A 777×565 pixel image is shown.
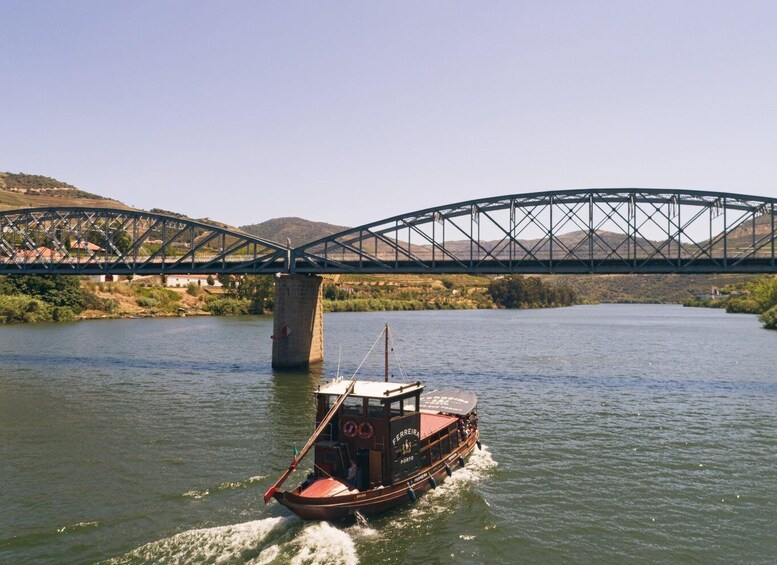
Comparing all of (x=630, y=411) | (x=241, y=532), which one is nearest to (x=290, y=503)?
(x=241, y=532)

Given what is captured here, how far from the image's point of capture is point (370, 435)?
2373cm

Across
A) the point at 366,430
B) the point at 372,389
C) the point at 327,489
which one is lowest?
the point at 327,489

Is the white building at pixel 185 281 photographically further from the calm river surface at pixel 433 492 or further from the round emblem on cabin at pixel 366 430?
the round emblem on cabin at pixel 366 430

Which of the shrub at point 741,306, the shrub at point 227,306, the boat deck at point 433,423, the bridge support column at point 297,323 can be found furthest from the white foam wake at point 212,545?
the shrub at point 741,306

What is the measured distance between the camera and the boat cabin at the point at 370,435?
929 inches

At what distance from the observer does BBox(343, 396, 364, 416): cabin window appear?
24.1m

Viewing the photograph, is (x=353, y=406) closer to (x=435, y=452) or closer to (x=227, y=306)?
(x=435, y=452)

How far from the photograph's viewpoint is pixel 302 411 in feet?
134

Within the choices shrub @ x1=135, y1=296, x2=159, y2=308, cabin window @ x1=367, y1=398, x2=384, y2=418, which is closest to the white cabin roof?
cabin window @ x1=367, y1=398, x2=384, y2=418

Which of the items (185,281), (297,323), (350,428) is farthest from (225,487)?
(185,281)

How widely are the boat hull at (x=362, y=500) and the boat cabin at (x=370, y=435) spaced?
408 mm

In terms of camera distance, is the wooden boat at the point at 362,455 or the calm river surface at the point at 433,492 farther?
the wooden boat at the point at 362,455

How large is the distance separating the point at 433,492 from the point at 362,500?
14.2 ft

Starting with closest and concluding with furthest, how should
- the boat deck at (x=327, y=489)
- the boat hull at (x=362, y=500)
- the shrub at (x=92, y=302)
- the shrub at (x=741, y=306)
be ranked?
the boat hull at (x=362, y=500)
the boat deck at (x=327, y=489)
the shrub at (x=92, y=302)
the shrub at (x=741, y=306)
